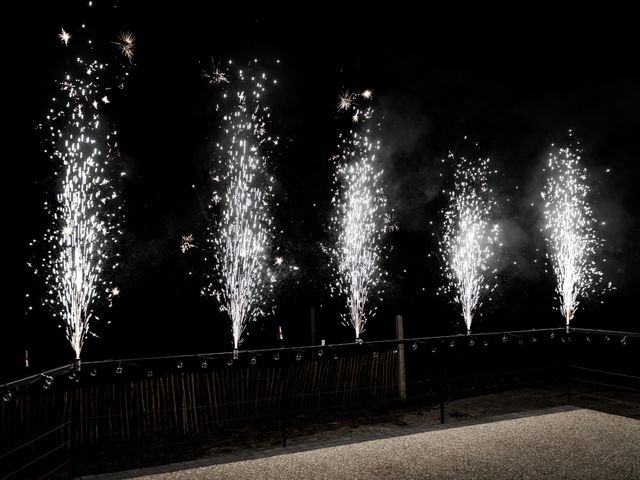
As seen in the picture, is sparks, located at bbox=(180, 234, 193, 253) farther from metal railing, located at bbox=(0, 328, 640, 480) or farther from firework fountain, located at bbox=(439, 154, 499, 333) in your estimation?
metal railing, located at bbox=(0, 328, 640, 480)

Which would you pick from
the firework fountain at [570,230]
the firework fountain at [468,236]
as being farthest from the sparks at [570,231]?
the firework fountain at [468,236]

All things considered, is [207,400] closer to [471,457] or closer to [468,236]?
[471,457]

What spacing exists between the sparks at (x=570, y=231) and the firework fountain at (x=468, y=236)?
222cm

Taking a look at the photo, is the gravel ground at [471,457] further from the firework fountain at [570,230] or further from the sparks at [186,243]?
the sparks at [186,243]

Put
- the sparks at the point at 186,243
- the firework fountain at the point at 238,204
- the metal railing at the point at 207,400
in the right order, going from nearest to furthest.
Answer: the metal railing at the point at 207,400, the firework fountain at the point at 238,204, the sparks at the point at 186,243

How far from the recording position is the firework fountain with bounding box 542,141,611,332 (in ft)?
49.5

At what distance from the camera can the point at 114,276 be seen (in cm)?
1744

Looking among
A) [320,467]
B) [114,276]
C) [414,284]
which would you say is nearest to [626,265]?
[414,284]

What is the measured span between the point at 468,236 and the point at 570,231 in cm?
310

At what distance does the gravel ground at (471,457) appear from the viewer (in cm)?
465

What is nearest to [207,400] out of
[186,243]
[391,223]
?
[186,243]

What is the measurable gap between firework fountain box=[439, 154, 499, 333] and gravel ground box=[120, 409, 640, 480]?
10059mm

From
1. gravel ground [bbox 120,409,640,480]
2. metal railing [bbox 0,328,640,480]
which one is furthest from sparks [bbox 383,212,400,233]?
gravel ground [bbox 120,409,640,480]

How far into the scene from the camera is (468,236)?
15.5 metres
